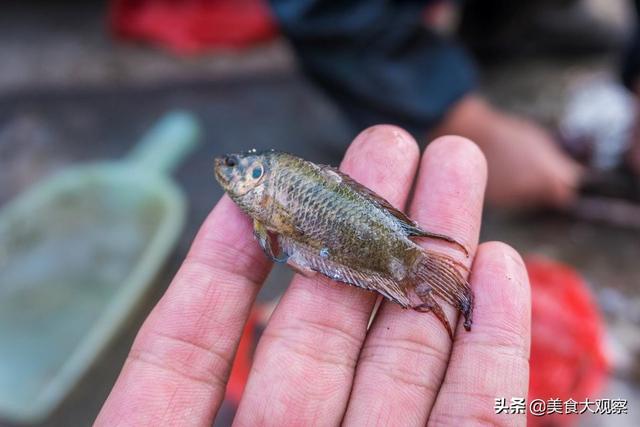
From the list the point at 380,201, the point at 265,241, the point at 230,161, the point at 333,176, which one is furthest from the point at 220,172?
the point at 380,201

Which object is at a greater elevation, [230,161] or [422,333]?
[230,161]

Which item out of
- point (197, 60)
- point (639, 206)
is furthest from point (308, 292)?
point (197, 60)

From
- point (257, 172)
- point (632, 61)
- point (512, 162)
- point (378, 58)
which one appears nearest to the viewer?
point (257, 172)

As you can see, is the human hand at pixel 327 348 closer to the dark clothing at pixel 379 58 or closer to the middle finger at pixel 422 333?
the middle finger at pixel 422 333

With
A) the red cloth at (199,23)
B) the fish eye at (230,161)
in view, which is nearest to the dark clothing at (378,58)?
the fish eye at (230,161)

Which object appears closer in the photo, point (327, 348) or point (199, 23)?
point (327, 348)

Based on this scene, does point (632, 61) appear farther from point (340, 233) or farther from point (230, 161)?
point (230, 161)
